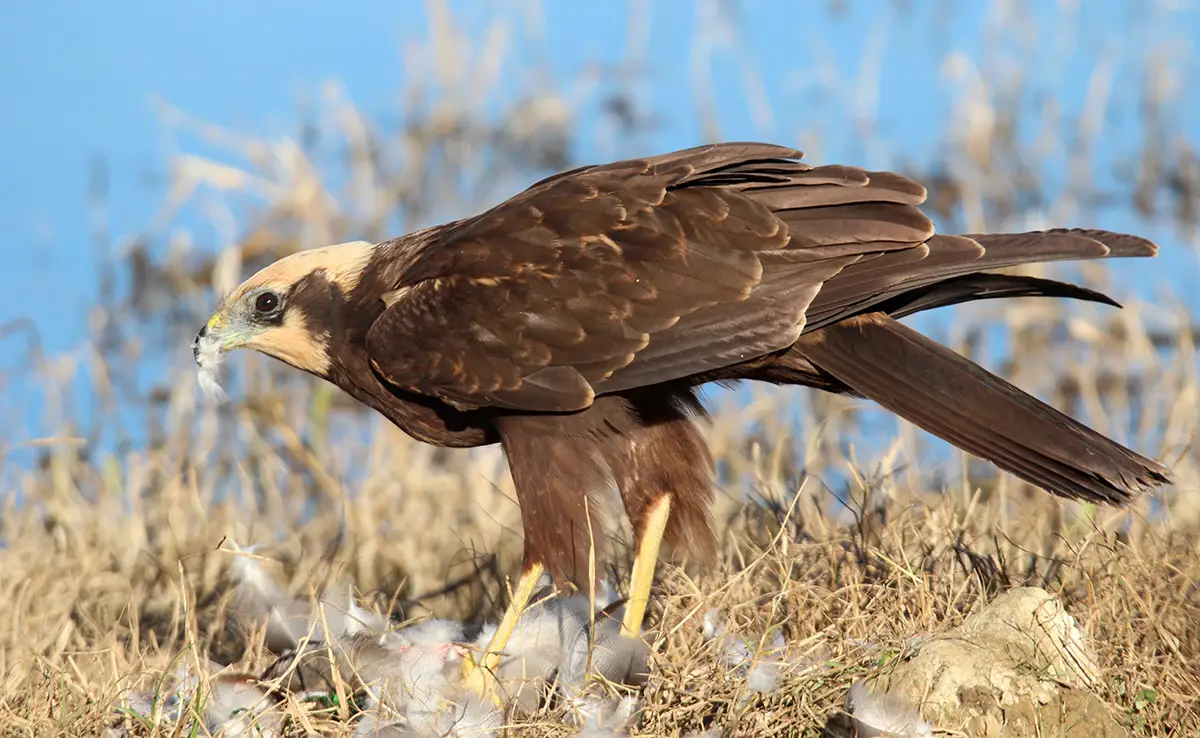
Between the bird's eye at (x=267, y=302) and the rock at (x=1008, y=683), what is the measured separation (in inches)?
93.7

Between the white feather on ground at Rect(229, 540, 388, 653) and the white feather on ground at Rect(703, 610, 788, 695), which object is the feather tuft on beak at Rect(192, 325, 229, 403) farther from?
the white feather on ground at Rect(703, 610, 788, 695)

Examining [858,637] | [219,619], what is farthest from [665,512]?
[219,619]

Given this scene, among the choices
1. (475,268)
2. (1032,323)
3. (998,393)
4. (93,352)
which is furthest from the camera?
(1032,323)

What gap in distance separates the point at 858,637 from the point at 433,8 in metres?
5.77

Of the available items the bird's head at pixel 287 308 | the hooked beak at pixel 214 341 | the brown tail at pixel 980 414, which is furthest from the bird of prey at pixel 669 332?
the hooked beak at pixel 214 341

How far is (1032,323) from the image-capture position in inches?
331

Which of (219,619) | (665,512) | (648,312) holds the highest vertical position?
(648,312)

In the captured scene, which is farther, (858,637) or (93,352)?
(93,352)

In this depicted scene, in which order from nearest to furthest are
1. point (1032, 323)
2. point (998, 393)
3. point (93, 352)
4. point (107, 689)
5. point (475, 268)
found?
point (107, 689), point (998, 393), point (475, 268), point (93, 352), point (1032, 323)

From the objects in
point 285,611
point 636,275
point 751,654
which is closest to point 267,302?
point 285,611

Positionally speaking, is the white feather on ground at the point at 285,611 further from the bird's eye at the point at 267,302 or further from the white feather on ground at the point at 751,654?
the white feather on ground at the point at 751,654

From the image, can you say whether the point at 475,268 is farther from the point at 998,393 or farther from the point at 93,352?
the point at 93,352

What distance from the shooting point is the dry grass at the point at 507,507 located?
367cm

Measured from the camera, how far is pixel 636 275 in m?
4.11
